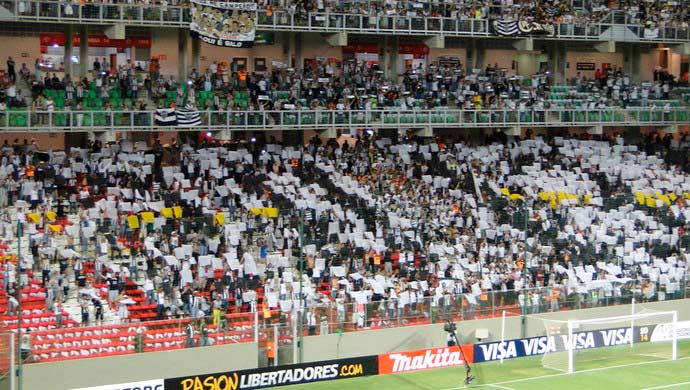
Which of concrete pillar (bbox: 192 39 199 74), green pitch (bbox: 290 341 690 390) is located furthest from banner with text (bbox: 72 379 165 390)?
concrete pillar (bbox: 192 39 199 74)

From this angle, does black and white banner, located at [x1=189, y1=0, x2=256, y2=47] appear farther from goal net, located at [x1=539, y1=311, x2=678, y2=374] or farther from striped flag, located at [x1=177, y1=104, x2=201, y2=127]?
goal net, located at [x1=539, y1=311, x2=678, y2=374]

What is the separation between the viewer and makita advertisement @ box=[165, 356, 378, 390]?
2222 centimetres

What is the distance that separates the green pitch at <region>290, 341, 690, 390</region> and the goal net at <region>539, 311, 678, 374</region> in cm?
3

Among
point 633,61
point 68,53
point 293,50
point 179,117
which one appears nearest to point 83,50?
point 68,53

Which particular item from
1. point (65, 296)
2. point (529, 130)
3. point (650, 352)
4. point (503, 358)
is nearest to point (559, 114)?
point (529, 130)

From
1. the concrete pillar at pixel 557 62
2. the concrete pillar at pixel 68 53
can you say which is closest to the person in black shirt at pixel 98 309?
the concrete pillar at pixel 68 53

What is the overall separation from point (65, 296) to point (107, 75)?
38.0 feet

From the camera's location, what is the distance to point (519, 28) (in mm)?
42000

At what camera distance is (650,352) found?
29.5 meters

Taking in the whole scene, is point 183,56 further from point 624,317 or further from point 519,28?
point 624,317

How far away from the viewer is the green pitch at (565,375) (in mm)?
25516

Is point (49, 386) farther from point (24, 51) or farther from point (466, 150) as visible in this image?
point (466, 150)

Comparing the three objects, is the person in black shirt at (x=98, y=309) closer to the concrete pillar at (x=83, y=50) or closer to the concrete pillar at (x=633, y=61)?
the concrete pillar at (x=83, y=50)

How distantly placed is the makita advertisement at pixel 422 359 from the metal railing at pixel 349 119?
1242 cm
